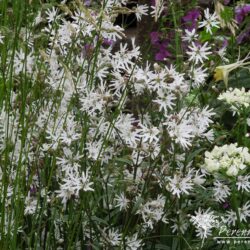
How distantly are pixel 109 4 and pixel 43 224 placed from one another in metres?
0.65

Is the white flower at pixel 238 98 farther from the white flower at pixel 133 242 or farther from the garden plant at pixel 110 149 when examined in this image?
the white flower at pixel 133 242

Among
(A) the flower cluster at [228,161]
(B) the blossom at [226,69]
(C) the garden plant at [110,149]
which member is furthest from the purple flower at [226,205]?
(B) the blossom at [226,69]

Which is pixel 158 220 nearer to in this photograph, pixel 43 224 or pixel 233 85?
pixel 43 224

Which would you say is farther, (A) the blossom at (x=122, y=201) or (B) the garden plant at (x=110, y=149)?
(A) the blossom at (x=122, y=201)

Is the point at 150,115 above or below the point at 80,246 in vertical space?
above

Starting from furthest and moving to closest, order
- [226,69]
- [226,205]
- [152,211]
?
[226,205], [152,211], [226,69]

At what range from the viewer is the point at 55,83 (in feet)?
6.61

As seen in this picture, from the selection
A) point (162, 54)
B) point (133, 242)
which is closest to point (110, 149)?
point (133, 242)

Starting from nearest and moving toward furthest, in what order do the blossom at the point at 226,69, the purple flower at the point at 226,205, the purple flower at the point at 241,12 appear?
the blossom at the point at 226,69 → the purple flower at the point at 226,205 → the purple flower at the point at 241,12

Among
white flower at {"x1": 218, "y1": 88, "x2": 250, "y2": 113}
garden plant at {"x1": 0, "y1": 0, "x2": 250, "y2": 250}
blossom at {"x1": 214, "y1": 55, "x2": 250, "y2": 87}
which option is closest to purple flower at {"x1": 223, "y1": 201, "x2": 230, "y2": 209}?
garden plant at {"x1": 0, "y1": 0, "x2": 250, "y2": 250}

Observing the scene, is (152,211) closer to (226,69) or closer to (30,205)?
(30,205)

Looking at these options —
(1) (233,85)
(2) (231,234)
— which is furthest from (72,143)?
(1) (233,85)

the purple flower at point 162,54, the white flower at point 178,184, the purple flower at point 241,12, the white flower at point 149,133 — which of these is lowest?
the white flower at point 178,184

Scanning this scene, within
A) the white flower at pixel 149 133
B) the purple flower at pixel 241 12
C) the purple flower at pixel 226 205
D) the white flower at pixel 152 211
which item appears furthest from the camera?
the purple flower at pixel 241 12
